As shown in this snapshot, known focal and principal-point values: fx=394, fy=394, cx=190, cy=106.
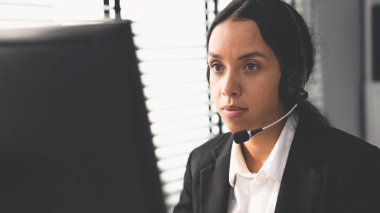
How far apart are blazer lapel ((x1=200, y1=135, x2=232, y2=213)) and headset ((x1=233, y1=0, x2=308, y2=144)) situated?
165 millimetres

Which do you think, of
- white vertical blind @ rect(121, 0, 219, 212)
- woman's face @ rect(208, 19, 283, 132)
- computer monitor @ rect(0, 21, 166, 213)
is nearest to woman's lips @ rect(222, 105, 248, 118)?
woman's face @ rect(208, 19, 283, 132)

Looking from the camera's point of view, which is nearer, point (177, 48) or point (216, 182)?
point (216, 182)

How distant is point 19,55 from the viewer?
0.42 meters

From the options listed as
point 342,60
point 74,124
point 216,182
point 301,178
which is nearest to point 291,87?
point 301,178

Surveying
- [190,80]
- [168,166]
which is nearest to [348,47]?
[190,80]

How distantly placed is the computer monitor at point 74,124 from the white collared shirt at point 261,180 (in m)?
0.65

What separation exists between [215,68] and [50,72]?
2.05 ft

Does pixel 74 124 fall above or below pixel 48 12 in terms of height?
below

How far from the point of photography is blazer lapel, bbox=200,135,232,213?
1.05 metres

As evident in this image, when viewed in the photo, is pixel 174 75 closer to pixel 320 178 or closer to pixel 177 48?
pixel 177 48

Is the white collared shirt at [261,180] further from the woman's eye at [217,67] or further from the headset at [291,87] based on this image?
the woman's eye at [217,67]

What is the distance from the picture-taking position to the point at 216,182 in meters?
1.09

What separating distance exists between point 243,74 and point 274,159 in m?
0.24

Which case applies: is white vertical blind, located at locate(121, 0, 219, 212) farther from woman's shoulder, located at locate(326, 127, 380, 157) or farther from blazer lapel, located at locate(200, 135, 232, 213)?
woman's shoulder, located at locate(326, 127, 380, 157)
